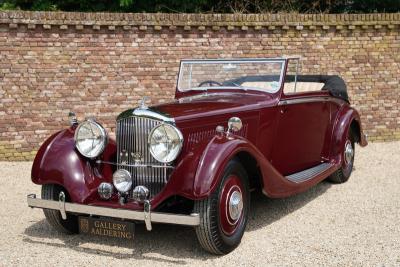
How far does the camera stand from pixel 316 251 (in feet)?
13.5

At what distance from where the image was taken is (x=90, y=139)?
4496 mm

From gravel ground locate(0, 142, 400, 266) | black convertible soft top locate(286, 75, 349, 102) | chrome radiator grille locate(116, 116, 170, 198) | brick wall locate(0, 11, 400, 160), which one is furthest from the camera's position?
brick wall locate(0, 11, 400, 160)

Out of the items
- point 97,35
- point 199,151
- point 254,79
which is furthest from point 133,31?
point 199,151

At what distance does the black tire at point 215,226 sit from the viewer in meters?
3.88

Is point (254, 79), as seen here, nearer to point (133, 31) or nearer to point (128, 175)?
point (128, 175)

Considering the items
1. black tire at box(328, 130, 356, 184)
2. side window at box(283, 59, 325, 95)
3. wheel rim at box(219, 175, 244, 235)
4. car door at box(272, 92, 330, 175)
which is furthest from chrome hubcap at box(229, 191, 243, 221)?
black tire at box(328, 130, 356, 184)

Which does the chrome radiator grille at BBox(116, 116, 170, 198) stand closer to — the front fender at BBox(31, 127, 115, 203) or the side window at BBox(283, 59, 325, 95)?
the front fender at BBox(31, 127, 115, 203)

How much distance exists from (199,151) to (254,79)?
5.83 ft

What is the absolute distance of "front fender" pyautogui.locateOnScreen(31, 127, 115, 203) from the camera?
170 inches

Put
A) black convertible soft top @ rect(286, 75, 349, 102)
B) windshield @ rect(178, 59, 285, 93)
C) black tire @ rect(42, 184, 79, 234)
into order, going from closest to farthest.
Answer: black tire @ rect(42, 184, 79, 234) → windshield @ rect(178, 59, 285, 93) → black convertible soft top @ rect(286, 75, 349, 102)

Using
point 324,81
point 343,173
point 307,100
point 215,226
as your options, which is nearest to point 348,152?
point 343,173

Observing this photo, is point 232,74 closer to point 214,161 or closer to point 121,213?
point 214,161

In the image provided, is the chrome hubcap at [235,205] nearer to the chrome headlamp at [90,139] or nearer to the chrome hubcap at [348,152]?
the chrome headlamp at [90,139]

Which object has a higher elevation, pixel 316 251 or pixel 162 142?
pixel 162 142
